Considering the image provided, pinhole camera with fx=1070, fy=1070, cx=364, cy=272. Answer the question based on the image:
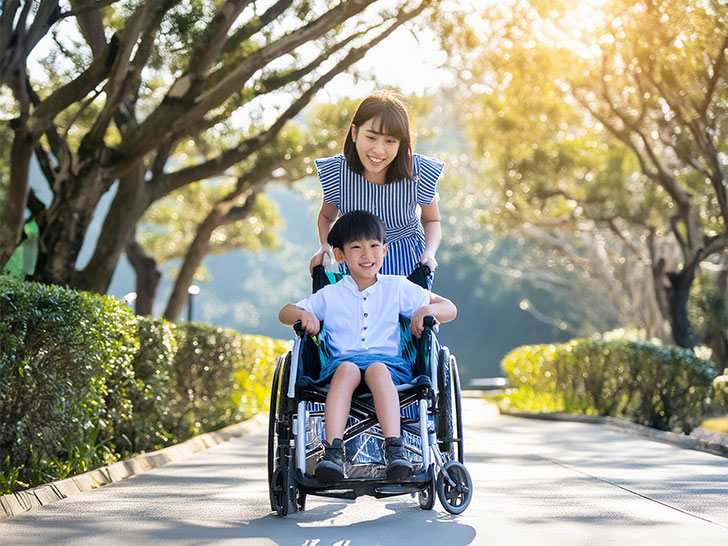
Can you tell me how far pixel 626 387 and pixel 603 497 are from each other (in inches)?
374

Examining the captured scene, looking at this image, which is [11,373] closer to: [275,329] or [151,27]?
[151,27]

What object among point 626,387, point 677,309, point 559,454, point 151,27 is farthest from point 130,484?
point 677,309

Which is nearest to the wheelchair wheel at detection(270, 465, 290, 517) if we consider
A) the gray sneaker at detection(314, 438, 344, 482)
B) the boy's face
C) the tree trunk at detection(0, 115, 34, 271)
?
the gray sneaker at detection(314, 438, 344, 482)

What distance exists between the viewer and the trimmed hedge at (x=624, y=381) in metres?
13.6

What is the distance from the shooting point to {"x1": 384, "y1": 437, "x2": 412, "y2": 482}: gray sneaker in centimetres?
475

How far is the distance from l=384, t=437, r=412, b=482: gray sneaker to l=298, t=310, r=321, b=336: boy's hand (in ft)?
2.15

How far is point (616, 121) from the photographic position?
2330cm

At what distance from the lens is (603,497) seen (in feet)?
19.3

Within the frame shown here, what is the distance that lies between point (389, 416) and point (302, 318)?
0.66m

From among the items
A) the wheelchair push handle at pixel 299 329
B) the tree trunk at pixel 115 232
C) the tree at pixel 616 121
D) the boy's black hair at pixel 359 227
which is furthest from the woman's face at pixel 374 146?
the tree at pixel 616 121

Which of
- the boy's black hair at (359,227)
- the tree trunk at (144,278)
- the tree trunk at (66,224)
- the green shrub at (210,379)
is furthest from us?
A: the tree trunk at (144,278)

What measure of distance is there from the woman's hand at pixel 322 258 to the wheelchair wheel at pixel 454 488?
1.26m

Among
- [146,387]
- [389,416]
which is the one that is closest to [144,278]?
[146,387]

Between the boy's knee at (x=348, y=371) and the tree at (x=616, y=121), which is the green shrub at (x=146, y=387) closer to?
the boy's knee at (x=348, y=371)
